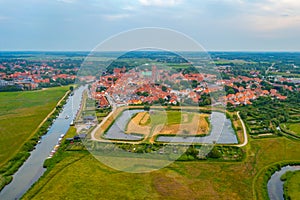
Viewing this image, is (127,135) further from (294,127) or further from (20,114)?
(294,127)

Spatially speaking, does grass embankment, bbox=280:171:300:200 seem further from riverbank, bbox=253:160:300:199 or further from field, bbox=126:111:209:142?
field, bbox=126:111:209:142

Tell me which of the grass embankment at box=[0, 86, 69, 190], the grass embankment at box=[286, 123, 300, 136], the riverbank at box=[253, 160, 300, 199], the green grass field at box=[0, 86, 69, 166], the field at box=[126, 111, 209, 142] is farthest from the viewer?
the grass embankment at box=[286, 123, 300, 136]

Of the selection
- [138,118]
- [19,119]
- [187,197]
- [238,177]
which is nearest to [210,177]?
[238,177]

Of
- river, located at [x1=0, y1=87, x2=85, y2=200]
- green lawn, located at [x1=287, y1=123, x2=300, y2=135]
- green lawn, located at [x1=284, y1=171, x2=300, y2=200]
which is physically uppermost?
green lawn, located at [x1=287, y1=123, x2=300, y2=135]

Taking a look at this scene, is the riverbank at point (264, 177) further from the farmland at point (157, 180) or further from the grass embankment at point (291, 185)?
the grass embankment at point (291, 185)

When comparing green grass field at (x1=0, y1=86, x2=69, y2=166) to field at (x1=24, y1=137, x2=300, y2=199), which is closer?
field at (x1=24, y1=137, x2=300, y2=199)

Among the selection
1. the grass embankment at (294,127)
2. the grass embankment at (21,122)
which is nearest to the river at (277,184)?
the grass embankment at (294,127)

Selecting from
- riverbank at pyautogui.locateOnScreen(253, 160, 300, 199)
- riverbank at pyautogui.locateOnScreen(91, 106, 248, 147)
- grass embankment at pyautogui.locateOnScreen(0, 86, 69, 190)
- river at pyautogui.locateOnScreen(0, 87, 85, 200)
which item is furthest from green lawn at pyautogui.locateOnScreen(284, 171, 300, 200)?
grass embankment at pyautogui.locateOnScreen(0, 86, 69, 190)
